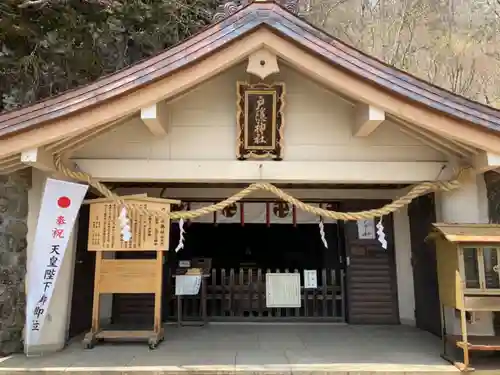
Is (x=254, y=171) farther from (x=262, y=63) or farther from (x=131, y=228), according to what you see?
(x=131, y=228)

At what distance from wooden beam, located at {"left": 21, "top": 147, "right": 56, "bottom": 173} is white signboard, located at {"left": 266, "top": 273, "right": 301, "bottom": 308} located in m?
4.43

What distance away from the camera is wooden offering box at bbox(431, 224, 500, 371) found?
5352mm

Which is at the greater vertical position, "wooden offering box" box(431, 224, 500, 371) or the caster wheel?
"wooden offering box" box(431, 224, 500, 371)

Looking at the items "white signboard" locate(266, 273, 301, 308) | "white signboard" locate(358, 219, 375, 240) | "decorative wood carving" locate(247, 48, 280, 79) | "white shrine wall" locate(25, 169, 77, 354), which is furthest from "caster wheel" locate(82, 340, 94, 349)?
"white signboard" locate(358, 219, 375, 240)

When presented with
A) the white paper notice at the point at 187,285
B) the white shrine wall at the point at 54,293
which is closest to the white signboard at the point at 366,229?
the white paper notice at the point at 187,285

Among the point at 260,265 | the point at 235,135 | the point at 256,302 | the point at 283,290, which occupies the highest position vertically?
the point at 235,135

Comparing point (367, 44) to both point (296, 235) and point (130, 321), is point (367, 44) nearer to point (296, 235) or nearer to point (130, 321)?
point (296, 235)

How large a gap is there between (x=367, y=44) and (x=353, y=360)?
14.9 metres

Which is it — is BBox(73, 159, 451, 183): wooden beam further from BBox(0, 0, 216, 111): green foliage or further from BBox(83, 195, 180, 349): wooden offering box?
BBox(0, 0, 216, 111): green foliage

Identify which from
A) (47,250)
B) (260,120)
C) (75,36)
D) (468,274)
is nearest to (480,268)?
(468,274)

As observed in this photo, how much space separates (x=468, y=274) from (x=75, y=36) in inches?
378

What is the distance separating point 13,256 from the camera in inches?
243

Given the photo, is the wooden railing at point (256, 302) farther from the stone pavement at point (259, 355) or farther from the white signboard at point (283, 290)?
the stone pavement at point (259, 355)

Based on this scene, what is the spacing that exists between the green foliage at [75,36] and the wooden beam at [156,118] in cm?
475
